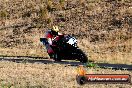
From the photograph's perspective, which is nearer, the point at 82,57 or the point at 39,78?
the point at 39,78

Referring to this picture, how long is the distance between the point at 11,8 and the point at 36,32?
7.79 metres

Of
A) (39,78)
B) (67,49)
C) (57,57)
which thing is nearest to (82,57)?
(67,49)

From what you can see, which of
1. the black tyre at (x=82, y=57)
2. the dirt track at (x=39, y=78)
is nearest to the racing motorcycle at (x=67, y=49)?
the black tyre at (x=82, y=57)

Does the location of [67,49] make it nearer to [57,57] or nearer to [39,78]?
[57,57]

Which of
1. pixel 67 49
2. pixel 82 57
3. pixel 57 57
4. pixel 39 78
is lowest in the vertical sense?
pixel 57 57

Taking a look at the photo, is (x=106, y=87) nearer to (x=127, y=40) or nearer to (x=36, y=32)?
(x=127, y=40)

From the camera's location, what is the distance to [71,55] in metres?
24.3

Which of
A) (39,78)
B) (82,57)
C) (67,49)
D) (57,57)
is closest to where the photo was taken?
(39,78)

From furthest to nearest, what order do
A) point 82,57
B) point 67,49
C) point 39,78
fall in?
point 67,49
point 82,57
point 39,78

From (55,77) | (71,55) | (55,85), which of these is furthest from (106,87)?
(71,55)

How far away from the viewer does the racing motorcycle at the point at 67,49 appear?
23875 millimetres

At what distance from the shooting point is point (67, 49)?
2441cm

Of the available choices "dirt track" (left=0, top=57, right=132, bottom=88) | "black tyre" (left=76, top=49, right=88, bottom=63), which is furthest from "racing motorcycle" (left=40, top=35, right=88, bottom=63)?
"dirt track" (left=0, top=57, right=132, bottom=88)

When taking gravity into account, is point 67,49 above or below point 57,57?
above
